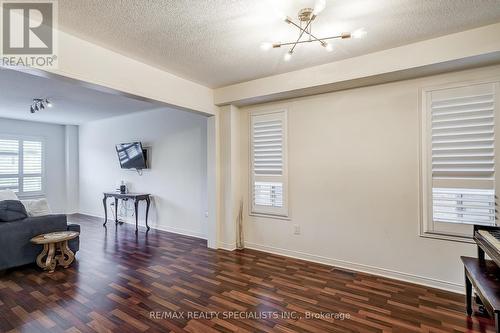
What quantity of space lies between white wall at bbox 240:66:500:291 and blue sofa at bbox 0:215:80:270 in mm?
3167

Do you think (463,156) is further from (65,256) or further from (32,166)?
(32,166)

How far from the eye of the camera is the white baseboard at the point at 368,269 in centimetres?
275

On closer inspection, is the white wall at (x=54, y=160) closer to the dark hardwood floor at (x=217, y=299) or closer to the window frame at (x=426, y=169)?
the dark hardwood floor at (x=217, y=299)

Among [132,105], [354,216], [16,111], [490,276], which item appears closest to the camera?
[490,276]

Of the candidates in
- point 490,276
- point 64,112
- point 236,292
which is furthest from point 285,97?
point 64,112

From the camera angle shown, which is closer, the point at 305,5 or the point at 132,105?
the point at 305,5

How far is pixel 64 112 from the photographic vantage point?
5.75 meters

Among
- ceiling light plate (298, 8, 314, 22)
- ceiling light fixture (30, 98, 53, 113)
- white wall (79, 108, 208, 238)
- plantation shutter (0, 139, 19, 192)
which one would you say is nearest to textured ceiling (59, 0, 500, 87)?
ceiling light plate (298, 8, 314, 22)

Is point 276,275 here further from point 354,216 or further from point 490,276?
point 490,276

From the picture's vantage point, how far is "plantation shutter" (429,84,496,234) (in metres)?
2.56

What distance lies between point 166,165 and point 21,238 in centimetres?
258

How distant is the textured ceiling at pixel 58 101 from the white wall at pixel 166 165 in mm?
405

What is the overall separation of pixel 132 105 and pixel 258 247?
3.63 m

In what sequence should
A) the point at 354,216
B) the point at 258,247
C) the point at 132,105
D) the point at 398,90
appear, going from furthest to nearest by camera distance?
the point at 132,105
the point at 258,247
the point at 354,216
the point at 398,90
